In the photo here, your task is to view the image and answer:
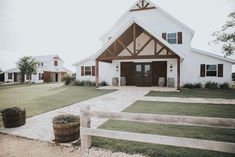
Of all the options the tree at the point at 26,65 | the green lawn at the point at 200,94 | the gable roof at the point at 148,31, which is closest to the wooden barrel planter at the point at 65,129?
the green lawn at the point at 200,94

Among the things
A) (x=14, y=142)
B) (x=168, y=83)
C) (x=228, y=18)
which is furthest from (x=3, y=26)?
(x=228, y=18)

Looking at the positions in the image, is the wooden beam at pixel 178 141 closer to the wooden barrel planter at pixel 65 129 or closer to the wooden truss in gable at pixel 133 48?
the wooden barrel planter at pixel 65 129

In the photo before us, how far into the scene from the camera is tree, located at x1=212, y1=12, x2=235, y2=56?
14.5 meters

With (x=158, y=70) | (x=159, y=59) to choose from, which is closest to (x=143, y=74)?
(x=158, y=70)

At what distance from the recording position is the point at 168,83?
16.8 metres

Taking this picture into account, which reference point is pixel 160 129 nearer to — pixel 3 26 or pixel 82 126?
pixel 82 126

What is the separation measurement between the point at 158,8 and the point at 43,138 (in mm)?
17390

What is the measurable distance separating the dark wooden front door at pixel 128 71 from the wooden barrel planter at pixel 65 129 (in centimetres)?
1504

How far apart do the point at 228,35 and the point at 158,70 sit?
6.67 metres

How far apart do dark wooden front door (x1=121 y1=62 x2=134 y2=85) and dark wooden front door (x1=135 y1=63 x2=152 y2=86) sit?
0.54 metres

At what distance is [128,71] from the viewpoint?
19.4m

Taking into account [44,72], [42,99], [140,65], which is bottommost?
[42,99]

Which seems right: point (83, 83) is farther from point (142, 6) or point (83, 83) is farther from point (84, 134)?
point (84, 134)

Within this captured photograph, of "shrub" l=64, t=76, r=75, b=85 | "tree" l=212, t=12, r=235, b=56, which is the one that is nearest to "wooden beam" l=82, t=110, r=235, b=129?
"tree" l=212, t=12, r=235, b=56
